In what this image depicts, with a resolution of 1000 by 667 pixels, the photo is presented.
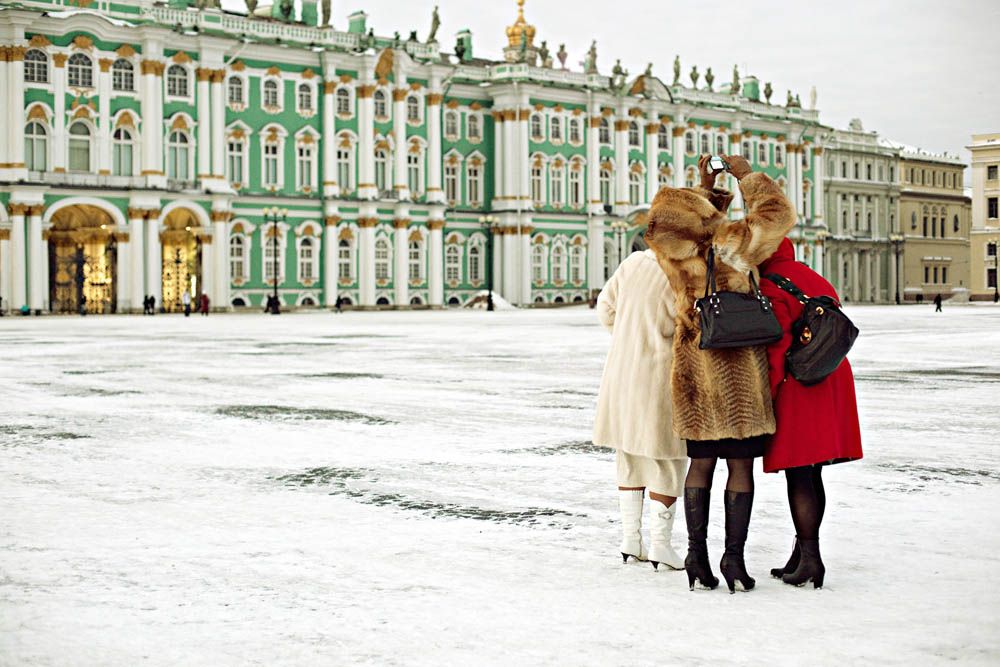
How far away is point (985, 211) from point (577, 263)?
38.7m

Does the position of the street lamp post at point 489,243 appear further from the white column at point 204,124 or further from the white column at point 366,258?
the white column at point 204,124

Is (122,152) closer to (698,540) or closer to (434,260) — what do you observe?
(434,260)

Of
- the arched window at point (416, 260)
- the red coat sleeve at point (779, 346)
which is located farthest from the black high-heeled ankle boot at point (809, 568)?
the arched window at point (416, 260)

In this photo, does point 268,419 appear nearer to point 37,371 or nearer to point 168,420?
point 168,420

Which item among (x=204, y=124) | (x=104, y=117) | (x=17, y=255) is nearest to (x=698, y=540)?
(x=17, y=255)

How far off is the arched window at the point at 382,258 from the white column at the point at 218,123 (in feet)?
29.2

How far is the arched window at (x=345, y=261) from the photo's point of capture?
204ft

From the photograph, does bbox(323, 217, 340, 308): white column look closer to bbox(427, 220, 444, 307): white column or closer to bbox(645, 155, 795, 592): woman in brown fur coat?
bbox(427, 220, 444, 307): white column

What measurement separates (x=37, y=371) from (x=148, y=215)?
3780cm

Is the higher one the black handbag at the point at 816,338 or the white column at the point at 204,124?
the white column at the point at 204,124

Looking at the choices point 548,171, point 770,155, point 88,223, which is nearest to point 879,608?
point 88,223

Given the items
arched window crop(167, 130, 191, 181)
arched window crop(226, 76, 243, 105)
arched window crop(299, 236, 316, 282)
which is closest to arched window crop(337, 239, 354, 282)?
arched window crop(299, 236, 316, 282)

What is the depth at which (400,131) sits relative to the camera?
63906 mm

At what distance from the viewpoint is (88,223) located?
5609 cm
